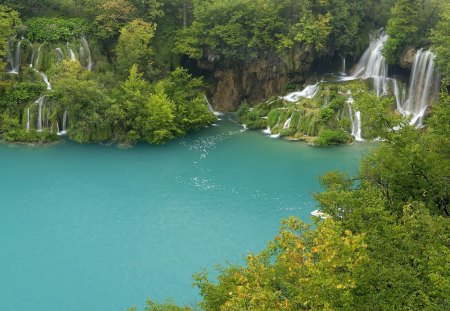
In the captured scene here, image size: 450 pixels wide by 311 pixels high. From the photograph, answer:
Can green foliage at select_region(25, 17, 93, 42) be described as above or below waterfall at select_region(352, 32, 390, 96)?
above

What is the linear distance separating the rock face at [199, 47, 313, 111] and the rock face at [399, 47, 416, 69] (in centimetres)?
829

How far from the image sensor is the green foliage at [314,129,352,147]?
129 ft

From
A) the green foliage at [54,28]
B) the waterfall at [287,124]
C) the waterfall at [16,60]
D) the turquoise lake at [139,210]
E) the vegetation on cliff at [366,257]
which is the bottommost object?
the turquoise lake at [139,210]

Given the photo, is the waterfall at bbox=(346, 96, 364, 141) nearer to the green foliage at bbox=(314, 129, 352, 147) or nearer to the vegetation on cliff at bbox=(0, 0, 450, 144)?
the vegetation on cliff at bbox=(0, 0, 450, 144)

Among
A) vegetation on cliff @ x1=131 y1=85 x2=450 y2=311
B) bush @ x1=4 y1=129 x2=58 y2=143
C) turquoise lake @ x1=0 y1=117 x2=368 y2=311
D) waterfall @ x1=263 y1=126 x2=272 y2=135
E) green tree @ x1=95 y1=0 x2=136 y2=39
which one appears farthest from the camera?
green tree @ x1=95 y1=0 x2=136 y2=39

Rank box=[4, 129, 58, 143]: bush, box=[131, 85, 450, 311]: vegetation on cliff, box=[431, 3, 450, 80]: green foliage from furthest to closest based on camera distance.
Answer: box=[4, 129, 58, 143]: bush < box=[431, 3, 450, 80]: green foliage < box=[131, 85, 450, 311]: vegetation on cliff

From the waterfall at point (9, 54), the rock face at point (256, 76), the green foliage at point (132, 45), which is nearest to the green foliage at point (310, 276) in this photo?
the green foliage at point (132, 45)

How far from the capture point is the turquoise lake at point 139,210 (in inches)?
897

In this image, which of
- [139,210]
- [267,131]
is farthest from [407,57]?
[139,210]

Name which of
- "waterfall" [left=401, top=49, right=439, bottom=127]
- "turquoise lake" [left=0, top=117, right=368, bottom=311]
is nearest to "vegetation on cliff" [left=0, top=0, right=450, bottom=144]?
"waterfall" [left=401, top=49, right=439, bottom=127]

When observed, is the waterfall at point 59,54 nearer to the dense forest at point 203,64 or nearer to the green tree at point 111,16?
the dense forest at point 203,64

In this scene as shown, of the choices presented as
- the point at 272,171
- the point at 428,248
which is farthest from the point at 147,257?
the point at 428,248

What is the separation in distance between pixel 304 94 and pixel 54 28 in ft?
76.5

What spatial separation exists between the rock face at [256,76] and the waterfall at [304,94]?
149cm
